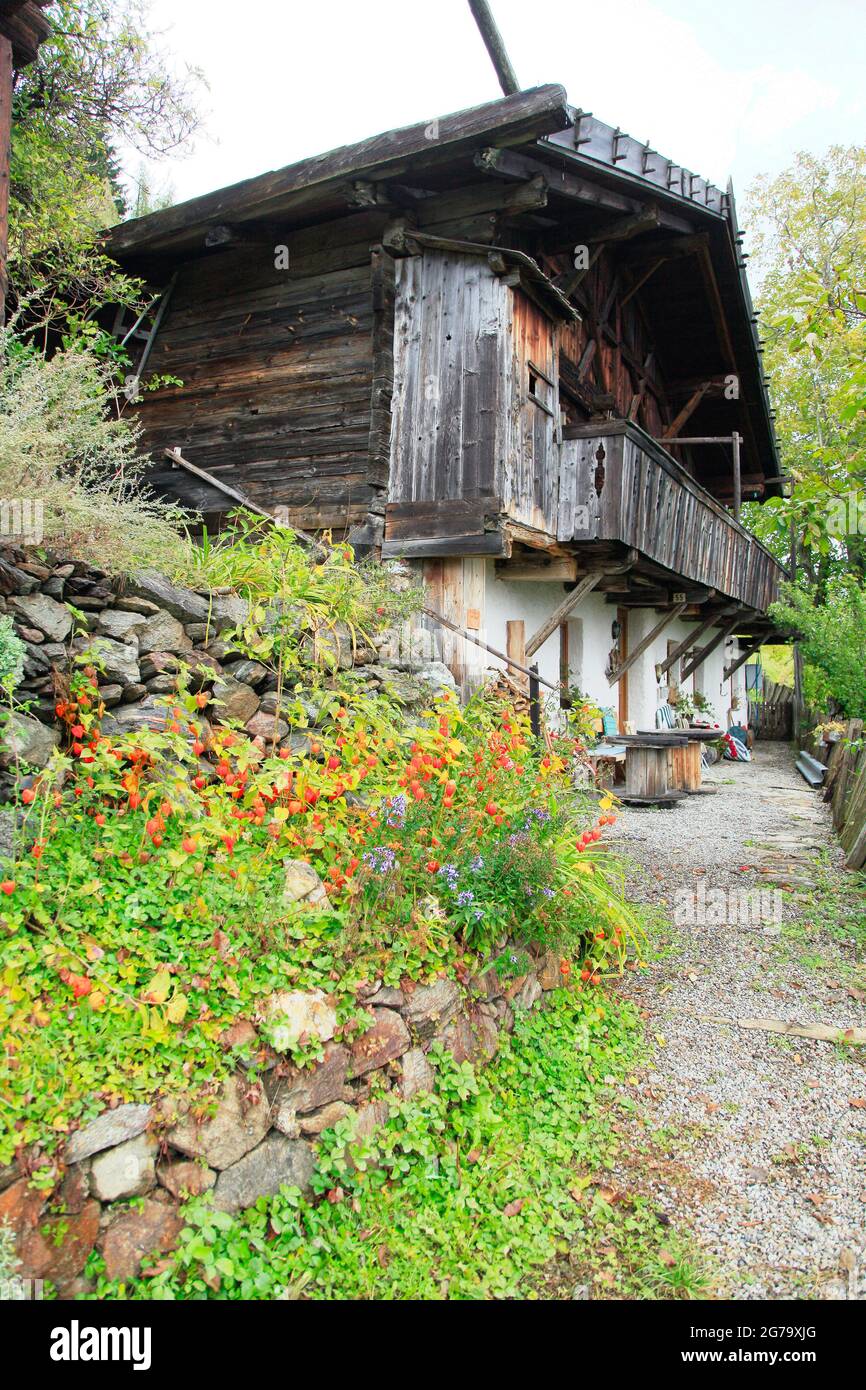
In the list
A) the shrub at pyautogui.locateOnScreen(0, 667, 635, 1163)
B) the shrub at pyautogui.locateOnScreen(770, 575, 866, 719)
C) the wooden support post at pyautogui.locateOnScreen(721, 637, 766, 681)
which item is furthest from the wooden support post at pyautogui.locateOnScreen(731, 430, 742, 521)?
the shrub at pyautogui.locateOnScreen(0, 667, 635, 1163)

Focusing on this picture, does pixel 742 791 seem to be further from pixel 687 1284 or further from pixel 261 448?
pixel 687 1284

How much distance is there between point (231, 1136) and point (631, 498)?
7.16 metres

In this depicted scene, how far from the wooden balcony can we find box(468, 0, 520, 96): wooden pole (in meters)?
4.95

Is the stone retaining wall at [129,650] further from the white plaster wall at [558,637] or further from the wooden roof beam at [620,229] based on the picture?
the wooden roof beam at [620,229]

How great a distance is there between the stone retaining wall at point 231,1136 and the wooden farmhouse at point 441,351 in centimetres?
481

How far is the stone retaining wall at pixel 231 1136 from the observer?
1.97m

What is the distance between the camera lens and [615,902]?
4203mm

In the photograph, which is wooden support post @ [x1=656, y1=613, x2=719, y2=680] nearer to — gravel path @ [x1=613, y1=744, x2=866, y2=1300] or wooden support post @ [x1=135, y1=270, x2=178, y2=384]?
gravel path @ [x1=613, y1=744, x2=866, y2=1300]

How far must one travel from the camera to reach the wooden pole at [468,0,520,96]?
3.11 m

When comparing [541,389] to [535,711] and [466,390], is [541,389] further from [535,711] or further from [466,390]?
[535,711]

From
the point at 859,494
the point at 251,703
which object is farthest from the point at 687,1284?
the point at 859,494

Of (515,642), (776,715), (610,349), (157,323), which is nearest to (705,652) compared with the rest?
(610,349)

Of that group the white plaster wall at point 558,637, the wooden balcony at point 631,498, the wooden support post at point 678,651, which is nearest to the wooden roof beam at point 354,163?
the wooden balcony at point 631,498

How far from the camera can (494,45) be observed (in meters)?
3.16
